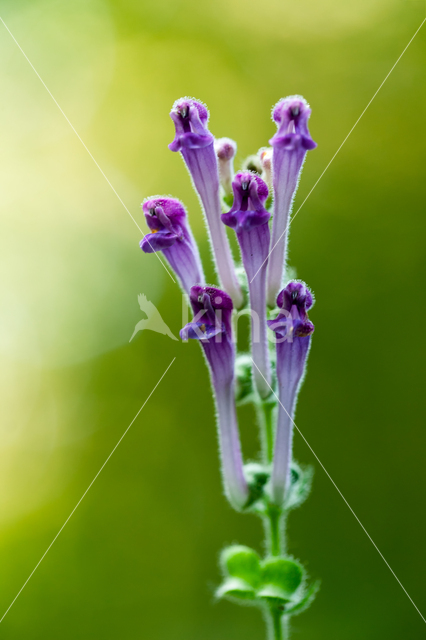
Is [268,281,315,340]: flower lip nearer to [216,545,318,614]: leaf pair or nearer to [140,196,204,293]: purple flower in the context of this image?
[140,196,204,293]: purple flower

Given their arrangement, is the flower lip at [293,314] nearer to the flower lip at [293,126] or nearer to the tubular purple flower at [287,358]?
the tubular purple flower at [287,358]

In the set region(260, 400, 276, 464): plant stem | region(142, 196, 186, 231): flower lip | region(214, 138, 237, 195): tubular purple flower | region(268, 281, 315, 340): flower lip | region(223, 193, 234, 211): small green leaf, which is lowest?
region(260, 400, 276, 464): plant stem

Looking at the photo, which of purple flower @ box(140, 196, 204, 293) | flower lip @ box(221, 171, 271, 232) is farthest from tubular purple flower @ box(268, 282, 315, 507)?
purple flower @ box(140, 196, 204, 293)

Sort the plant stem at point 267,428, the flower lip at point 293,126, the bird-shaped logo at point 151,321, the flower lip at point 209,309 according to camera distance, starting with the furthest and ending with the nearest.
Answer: the bird-shaped logo at point 151,321
the plant stem at point 267,428
the flower lip at point 209,309
the flower lip at point 293,126

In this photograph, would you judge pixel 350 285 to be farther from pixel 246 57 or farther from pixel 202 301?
pixel 202 301

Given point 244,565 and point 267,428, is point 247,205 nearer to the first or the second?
point 267,428

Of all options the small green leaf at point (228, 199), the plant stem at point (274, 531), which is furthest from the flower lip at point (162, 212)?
the plant stem at point (274, 531)
